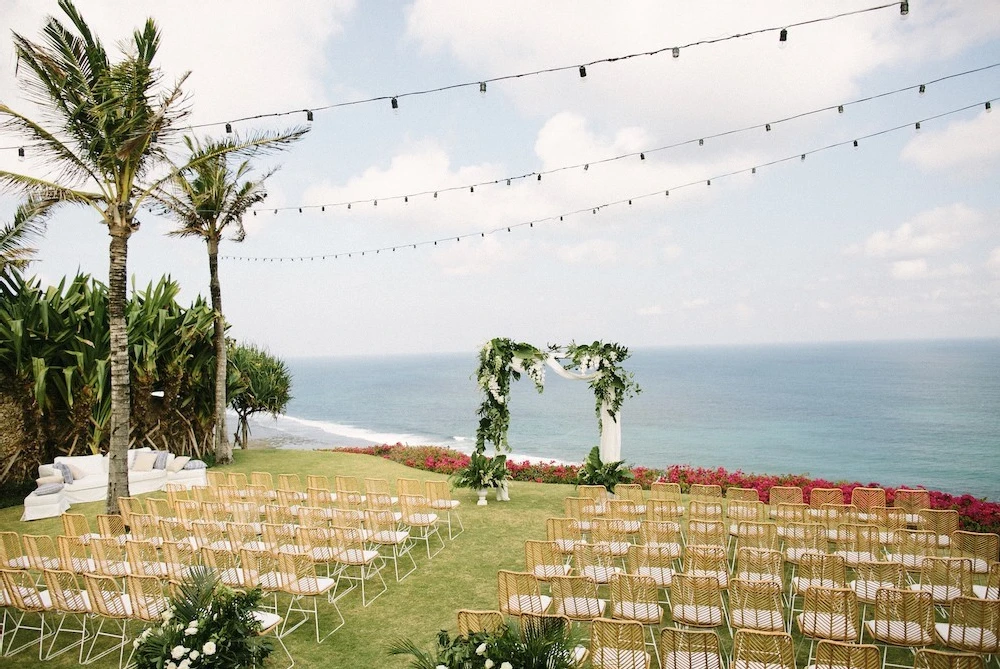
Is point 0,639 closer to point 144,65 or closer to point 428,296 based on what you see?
point 144,65

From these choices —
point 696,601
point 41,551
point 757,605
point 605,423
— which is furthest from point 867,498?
point 41,551

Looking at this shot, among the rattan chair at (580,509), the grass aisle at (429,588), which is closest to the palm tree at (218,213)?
the grass aisle at (429,588)

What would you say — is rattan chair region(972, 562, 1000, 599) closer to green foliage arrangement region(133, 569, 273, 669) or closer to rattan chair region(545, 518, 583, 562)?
rattan chair region(545, 518, 583, 562)

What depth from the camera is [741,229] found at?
382 feet

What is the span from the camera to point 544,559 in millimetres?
6168

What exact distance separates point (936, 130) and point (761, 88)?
41998 millimetres

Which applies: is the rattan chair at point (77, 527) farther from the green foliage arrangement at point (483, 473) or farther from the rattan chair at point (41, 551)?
the green foliage arrangement at point (483, 473)

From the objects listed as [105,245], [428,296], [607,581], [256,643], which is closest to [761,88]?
[607,581]

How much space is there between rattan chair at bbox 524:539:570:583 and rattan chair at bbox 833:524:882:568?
10.1ft

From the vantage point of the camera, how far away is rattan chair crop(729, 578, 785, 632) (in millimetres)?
4973

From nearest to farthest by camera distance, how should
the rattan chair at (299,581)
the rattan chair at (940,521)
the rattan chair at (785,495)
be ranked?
the rattan chair at (299,581) → the rattan chair at (940,521) → the rattan chair at (785,495)

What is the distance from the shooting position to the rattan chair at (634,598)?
5129mm

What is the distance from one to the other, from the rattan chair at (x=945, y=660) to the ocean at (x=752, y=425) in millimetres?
10334

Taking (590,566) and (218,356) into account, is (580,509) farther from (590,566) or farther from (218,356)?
(218,356)
